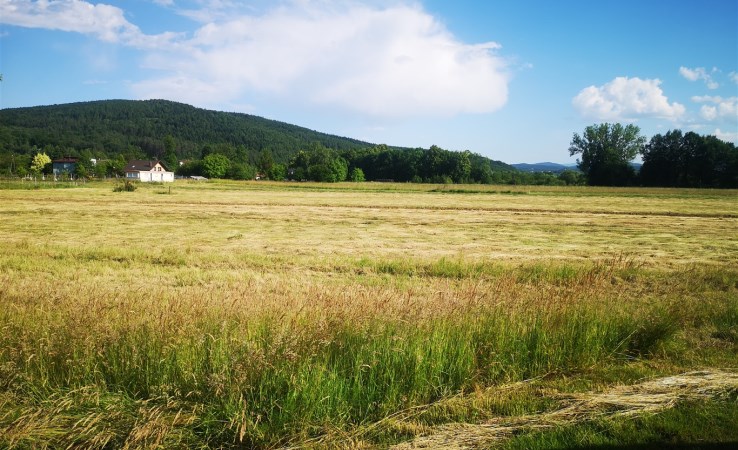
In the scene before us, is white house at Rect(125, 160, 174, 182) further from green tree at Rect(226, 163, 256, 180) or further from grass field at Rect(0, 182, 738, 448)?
grass field at Rect(0, 182, 738, 448)

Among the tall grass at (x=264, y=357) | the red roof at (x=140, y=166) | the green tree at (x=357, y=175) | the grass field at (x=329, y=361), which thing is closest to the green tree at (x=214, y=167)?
the red roof at (x=140, y=166)

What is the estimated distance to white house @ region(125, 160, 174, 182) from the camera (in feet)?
454

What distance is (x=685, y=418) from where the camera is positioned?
478cm

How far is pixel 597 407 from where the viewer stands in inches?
201

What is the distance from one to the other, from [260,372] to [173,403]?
92cm

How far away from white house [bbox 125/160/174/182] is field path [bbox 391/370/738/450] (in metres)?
149

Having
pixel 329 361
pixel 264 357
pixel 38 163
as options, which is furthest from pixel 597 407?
pixel 38 163

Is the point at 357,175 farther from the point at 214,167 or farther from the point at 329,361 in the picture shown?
the point at 329,361

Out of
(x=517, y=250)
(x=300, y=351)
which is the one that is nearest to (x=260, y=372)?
(x=300, y=351)

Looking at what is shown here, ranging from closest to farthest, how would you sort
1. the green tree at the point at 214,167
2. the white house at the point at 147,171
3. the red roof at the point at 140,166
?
the white house at the point at 147,171 → the red roof at the point at 140,166 → the green tree at the point at 214,167

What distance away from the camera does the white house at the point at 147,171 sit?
138 meters

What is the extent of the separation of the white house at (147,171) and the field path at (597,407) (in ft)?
490

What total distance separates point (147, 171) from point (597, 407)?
152m

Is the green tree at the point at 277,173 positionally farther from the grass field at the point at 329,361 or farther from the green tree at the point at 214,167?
the grass field at the point at 329,361
